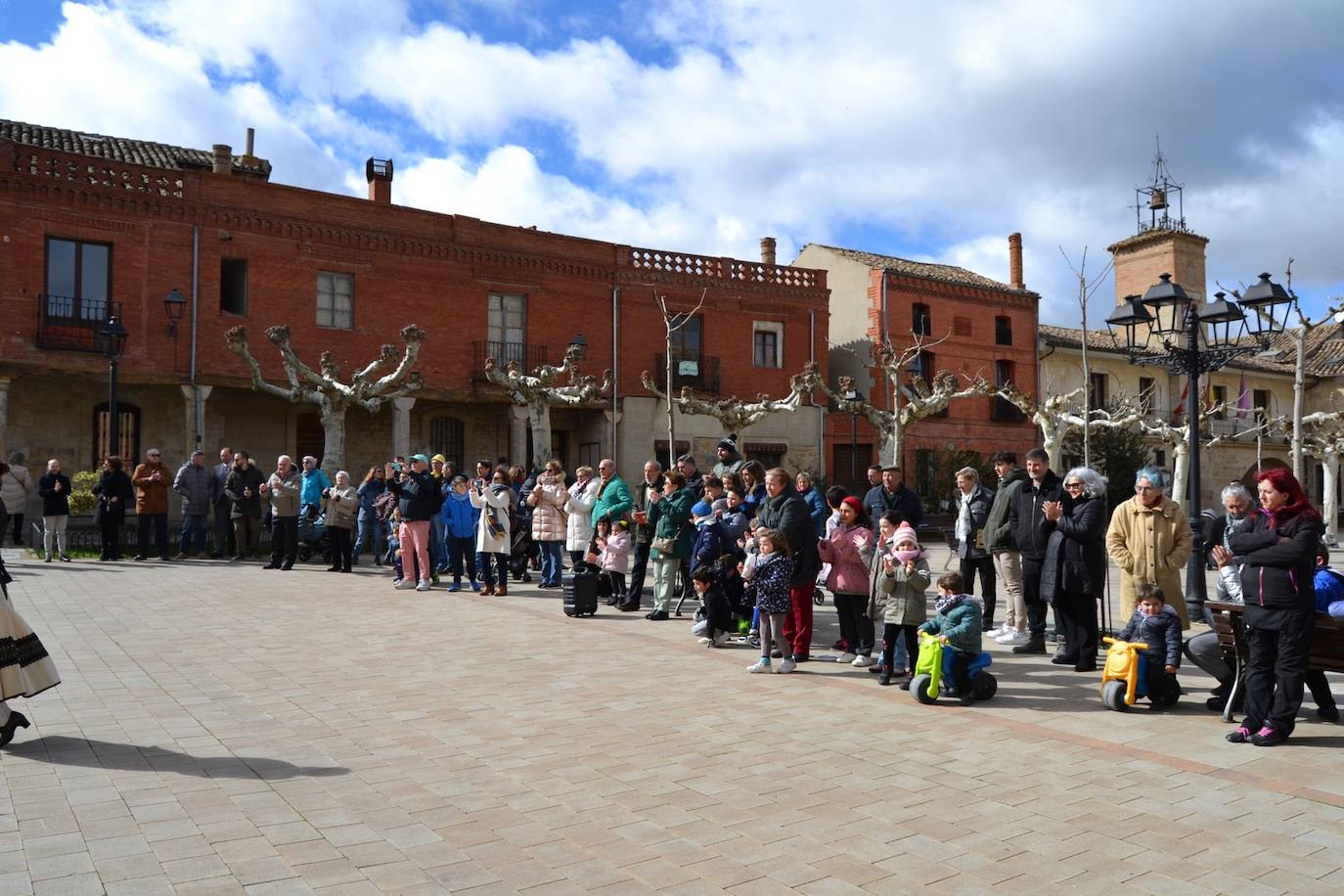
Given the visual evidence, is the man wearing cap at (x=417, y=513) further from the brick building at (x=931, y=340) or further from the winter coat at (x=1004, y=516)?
the brick building at (x=931, y=340)

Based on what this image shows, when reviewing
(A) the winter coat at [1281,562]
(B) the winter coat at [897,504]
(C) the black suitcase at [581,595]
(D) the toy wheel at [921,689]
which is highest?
(B) the winter coat at [897,504]

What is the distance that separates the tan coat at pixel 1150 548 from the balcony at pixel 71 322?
21278 mm

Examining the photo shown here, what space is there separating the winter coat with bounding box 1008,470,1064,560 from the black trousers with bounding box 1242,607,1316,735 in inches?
111

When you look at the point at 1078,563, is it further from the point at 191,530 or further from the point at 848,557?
the point at 191,530

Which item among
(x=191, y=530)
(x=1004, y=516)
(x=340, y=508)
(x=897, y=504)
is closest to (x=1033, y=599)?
(x=1004, y=516)

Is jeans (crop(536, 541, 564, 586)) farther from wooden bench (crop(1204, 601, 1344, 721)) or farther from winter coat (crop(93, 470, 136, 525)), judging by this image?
wooden bench (crop(1204, 601, 1344, 721))

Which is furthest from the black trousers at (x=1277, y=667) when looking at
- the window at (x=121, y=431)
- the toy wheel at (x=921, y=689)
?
the window at (x=121, y=431)

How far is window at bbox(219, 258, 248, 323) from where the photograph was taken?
24.9 m

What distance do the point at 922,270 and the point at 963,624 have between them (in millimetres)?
32593

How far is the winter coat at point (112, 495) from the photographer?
54.8 feet

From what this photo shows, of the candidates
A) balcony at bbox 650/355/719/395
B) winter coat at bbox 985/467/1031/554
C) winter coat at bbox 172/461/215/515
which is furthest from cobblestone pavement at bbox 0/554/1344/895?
balcony at bbox 650/355/719/395

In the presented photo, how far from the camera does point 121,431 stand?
24.5 metres

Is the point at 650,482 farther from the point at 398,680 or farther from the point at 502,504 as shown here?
the point at 398,680

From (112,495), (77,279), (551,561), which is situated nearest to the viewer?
(551,561)
